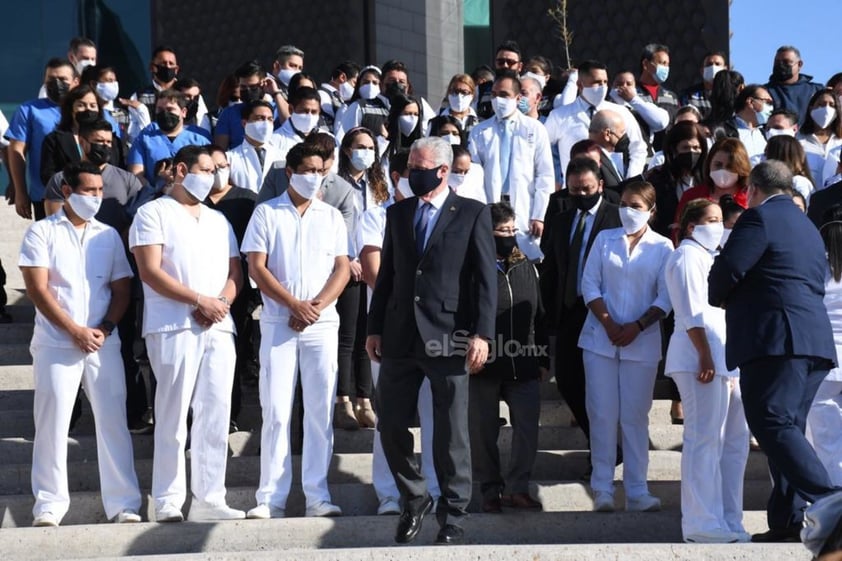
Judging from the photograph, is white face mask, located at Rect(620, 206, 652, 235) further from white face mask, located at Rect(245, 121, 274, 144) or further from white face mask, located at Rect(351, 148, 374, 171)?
white face mask, located at Rect(245, 121, 274, 144)

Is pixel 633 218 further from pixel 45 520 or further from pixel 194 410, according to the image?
pixel 45 520

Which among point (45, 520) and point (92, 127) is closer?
point (45, 520)

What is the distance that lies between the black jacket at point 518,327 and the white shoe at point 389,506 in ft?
2.70

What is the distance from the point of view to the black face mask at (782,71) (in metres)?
11.8

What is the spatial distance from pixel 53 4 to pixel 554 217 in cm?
1210

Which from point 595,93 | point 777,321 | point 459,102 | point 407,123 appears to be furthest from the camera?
point 459,102

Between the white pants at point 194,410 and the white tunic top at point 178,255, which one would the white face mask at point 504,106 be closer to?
the white tunic top at point 178,255

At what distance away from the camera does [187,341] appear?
738cm

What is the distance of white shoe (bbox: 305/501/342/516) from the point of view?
722cm

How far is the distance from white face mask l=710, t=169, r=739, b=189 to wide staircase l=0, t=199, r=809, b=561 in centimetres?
143

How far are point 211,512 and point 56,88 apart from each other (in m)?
4.16

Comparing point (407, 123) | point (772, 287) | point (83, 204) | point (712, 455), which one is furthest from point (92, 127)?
point (772, 287)

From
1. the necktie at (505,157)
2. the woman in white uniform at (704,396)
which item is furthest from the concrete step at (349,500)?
the necktie at (505,157)

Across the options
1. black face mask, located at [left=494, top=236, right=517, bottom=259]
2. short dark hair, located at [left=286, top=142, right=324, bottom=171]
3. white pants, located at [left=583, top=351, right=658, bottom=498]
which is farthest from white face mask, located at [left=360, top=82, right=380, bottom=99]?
white pants, located at [left=583, top=351, right=658, bottom=498]
